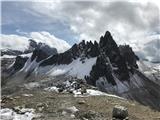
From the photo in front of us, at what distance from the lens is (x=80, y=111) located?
40.8m

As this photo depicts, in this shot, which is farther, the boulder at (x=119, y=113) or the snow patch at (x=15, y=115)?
the snow patch at (x=15, y=115)

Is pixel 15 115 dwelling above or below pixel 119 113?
below

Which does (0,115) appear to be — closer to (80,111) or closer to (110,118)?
(80,111)

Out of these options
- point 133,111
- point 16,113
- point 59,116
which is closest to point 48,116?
point 59,116

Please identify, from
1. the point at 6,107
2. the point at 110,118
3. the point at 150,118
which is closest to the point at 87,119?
the point at 110,118

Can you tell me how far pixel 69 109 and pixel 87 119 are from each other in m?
4.44

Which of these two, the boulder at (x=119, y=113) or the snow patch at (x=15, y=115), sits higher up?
the boulder at (x=119, y=113)

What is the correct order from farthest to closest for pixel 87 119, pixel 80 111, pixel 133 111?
1. pixel 133 111
2. pixel 80 111
3. pixel 87 119

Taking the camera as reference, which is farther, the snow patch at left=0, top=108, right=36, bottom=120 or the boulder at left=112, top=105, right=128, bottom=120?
the snow patch at left=0, top=108, right=36, bottom=120

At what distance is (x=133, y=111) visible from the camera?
143 feet

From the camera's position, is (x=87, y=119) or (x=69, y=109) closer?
(x=87, y=119)

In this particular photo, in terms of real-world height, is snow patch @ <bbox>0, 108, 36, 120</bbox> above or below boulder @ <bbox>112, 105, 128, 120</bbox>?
below

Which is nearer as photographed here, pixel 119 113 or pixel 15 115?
pixel 119 113

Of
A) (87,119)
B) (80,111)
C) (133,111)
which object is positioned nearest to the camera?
(87,119)
